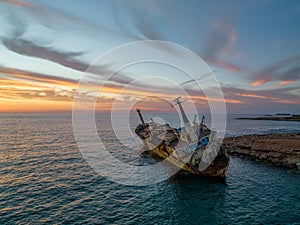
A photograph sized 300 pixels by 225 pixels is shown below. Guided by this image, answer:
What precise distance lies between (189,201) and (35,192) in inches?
699

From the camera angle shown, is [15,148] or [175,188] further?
[15,148]

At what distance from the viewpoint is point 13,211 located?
60.4 ft

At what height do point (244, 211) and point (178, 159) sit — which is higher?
point (178, 159)

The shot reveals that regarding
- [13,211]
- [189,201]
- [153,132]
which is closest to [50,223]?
[13,211]

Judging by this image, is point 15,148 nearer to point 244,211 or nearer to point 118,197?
point 118,197

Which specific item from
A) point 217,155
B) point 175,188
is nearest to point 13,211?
point 175,188

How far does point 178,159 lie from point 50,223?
18.0 metres

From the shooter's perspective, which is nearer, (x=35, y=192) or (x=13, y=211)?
(x=13, y=211)

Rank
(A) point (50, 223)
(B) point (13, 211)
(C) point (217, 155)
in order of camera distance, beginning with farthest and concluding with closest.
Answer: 1. (C) point (217, 155)
2. (B) point (13, 211)
3. (A) point (50, 223)

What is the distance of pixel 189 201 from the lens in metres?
21.1

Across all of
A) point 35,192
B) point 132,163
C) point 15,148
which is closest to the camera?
point 35,192

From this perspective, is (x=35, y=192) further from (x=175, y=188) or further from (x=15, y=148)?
(x=15, y=148)

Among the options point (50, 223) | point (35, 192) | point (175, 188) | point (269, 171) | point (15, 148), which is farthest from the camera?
point (15, 148)

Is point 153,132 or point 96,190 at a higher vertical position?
point 153,132
